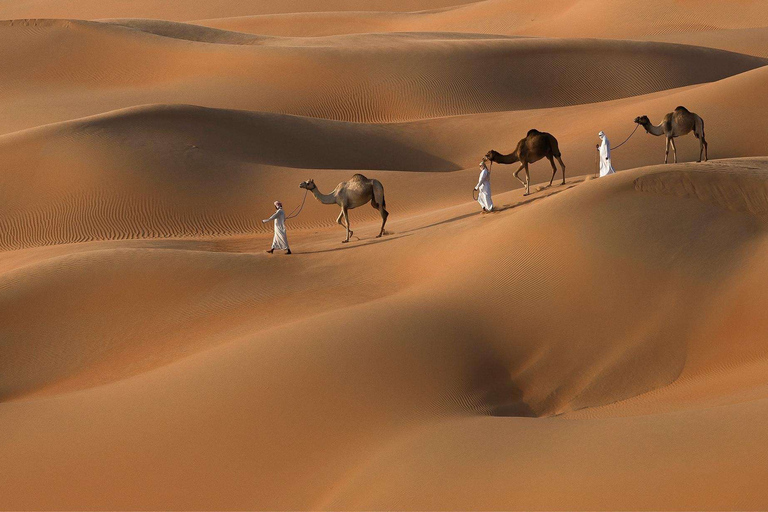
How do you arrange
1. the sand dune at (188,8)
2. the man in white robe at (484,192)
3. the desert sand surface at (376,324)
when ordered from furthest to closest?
the sand dune at (188,8), the man in white robe at (484,192), the desert sand surface at (376,324)

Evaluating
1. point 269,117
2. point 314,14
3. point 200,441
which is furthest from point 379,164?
point 314,14

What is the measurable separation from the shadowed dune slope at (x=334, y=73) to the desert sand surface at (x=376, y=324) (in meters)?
7.02

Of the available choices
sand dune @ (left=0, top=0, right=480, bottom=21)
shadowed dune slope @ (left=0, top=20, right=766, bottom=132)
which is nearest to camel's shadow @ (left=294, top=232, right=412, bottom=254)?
shadowed dune slope @ (left=0, top=20, right=766, bottom=132)

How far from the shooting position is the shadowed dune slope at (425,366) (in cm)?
917

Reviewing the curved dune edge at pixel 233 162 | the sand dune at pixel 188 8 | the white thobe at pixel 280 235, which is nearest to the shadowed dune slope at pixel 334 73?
the curved dune edge at pixel 233 162

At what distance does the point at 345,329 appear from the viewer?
12.4m

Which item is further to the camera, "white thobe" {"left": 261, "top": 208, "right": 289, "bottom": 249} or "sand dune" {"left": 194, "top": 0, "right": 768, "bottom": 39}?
"sand dune" {"left": 194, "top": 0, "right": 768, "bottom": 39}

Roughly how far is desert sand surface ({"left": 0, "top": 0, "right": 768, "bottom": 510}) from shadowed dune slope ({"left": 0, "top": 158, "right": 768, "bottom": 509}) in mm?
37

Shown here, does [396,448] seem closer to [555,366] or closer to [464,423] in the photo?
[464,423]

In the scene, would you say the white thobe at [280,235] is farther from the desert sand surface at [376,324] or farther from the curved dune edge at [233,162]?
the curved dune edge at [233,162]

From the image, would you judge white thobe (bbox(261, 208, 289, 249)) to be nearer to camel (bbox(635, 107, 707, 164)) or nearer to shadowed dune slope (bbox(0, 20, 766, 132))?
camel (bbox(635, 107, 707, 164))

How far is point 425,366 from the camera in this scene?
38.6ft

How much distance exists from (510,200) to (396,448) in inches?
328

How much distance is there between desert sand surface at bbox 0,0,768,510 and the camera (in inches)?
371
